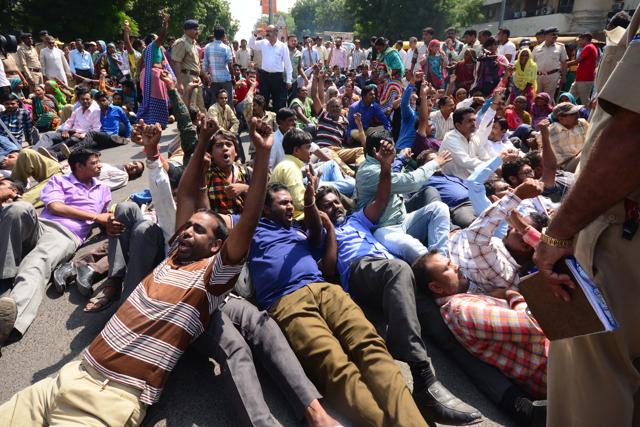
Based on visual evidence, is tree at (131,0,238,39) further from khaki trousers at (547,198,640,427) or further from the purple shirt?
khaki trousers at (547,198,640,427)

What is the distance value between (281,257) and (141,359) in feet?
3.49

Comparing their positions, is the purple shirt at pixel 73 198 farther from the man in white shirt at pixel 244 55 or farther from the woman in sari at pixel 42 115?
the man in white shirt at pixel 244 55

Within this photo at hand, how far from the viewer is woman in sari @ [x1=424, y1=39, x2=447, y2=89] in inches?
376

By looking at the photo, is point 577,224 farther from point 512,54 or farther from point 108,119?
point 512,54

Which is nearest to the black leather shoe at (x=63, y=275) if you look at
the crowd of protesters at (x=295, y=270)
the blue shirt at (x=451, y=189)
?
the crowd of protesters at (x=295, y=270)

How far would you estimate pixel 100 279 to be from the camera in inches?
135

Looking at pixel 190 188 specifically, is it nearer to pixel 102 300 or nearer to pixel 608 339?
pixel 102 300

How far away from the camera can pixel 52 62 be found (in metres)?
10.7

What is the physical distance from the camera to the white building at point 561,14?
2991cm

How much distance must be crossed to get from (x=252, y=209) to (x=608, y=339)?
1.54 meters

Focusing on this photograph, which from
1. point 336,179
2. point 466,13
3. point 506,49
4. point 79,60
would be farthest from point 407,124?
point 466,13

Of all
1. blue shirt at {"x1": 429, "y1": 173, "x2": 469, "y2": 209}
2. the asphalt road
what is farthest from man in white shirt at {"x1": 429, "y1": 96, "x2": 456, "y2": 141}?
the asphalt road

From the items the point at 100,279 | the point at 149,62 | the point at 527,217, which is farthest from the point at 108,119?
the point at 527,217

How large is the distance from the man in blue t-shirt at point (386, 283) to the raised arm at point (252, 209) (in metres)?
0.96
